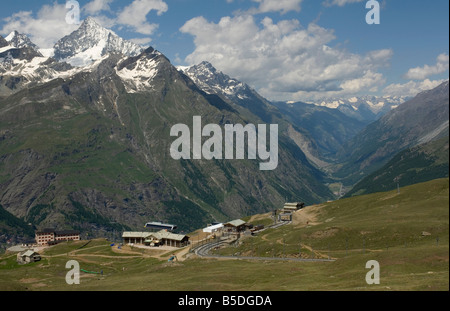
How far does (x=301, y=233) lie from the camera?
583ft

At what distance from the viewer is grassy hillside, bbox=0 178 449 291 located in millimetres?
82688

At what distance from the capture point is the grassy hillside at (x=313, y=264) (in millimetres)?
82688

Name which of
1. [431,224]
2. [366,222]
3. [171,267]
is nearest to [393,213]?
[366,222]

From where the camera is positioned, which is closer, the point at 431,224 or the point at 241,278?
the point at 241,278

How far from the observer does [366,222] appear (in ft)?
559

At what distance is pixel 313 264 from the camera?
122m

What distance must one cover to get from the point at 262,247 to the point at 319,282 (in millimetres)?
84009
